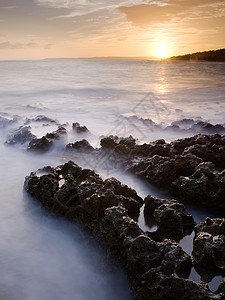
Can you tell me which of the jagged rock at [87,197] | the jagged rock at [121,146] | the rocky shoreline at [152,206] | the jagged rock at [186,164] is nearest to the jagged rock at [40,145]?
the rocky shoreline at [152,206]

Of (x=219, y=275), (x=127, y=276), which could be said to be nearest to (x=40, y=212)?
(x=127, y=276)

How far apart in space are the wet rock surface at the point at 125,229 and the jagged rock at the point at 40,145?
2057 millimetres

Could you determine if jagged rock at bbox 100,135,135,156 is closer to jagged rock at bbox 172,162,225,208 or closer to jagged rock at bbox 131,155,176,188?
jagged rock at bbox 131,155,176,188

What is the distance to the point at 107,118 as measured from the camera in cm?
1252

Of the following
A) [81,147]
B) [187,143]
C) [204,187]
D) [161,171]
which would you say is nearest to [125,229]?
[204,187]

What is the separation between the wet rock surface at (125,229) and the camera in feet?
7.91

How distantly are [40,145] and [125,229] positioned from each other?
4.52 metres

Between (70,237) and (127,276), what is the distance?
3.49 ft

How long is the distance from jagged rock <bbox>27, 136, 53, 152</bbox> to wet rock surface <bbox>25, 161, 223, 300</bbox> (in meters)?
2.06

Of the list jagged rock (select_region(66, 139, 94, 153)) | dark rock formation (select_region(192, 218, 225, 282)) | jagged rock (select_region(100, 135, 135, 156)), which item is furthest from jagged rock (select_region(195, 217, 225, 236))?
jagged rock (select_region(66, 139, 94, 153))

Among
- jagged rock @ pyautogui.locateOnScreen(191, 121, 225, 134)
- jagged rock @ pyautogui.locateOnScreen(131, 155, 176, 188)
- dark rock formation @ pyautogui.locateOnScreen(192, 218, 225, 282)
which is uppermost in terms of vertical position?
jagged rock @ pyautogui.locateOnScreen(191, 121, 225, 134)

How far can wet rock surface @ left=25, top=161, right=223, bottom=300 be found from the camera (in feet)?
7.91

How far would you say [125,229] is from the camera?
299 cm

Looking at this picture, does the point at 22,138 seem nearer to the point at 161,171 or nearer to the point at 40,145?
the point at 40,145
